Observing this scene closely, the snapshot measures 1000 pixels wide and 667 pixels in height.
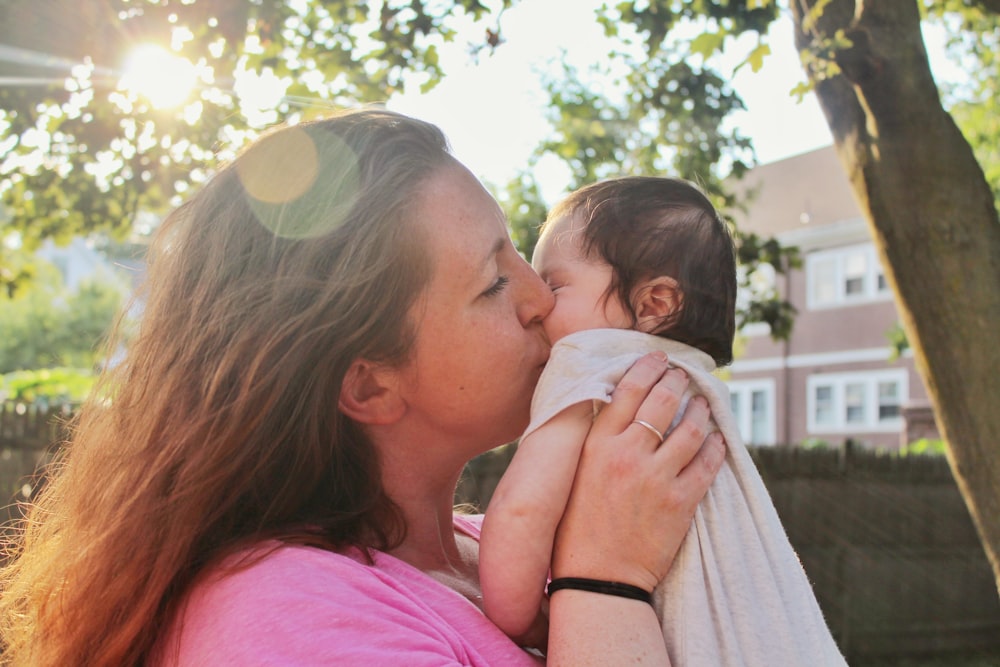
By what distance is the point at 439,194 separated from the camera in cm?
190

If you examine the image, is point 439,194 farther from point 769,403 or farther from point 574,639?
point 769,403

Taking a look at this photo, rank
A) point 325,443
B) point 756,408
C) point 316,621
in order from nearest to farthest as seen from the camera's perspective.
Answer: point 316,621 < point 325,443 < point 756,408

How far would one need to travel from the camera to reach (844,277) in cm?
2709

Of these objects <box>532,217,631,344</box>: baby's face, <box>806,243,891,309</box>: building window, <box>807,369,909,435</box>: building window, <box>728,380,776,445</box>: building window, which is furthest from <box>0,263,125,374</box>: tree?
<box>532,217,631,344</box>: baby's face

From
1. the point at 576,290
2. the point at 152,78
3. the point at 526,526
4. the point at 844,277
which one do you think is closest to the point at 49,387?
the point at 152,78

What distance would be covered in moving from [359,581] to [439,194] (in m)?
0.75

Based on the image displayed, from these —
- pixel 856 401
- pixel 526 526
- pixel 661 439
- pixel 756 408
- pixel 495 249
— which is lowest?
pixel 756 408

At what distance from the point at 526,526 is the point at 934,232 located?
3305mm

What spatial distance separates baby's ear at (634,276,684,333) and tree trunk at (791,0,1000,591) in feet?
8.75

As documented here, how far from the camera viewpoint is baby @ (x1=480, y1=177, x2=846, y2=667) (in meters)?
1.70

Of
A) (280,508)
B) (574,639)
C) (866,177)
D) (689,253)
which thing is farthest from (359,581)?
(866,177)

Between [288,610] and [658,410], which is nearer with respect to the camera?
[288,610]

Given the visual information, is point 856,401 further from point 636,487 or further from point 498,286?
point 636,487

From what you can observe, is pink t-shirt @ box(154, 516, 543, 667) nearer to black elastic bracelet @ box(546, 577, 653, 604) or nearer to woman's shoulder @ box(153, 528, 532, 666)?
woman's shoulder @ box(153, 528, 532, 666)
